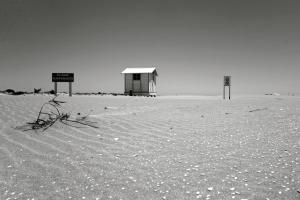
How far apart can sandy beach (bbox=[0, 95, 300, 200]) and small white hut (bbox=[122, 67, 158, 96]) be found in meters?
20.5

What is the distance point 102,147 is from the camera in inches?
136

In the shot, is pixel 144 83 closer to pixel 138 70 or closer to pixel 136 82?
pixel 136 82

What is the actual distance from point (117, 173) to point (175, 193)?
71 cm

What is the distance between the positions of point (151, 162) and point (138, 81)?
22.7 m

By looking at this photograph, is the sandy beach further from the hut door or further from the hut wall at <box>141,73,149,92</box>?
the hut door

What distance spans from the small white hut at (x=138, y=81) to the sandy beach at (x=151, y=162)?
20481 mm

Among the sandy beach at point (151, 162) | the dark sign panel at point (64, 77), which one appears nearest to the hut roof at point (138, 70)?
the dark sign panel at point (64, 77)

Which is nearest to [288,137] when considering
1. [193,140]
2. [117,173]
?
[193,140]

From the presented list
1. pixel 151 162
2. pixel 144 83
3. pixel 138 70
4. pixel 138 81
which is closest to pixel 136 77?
pixel 138 81

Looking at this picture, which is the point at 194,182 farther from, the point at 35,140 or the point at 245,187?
the point at 35,140

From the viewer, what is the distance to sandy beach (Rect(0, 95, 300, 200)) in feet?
6.94

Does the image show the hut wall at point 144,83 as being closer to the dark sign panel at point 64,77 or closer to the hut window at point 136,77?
the hut window at point 136,77

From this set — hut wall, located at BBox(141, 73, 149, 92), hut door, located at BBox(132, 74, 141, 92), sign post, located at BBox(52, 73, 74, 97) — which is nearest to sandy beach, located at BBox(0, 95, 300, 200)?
sign post, located at BBox(52, 73, 74, 97)

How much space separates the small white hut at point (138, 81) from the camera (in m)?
25.1
